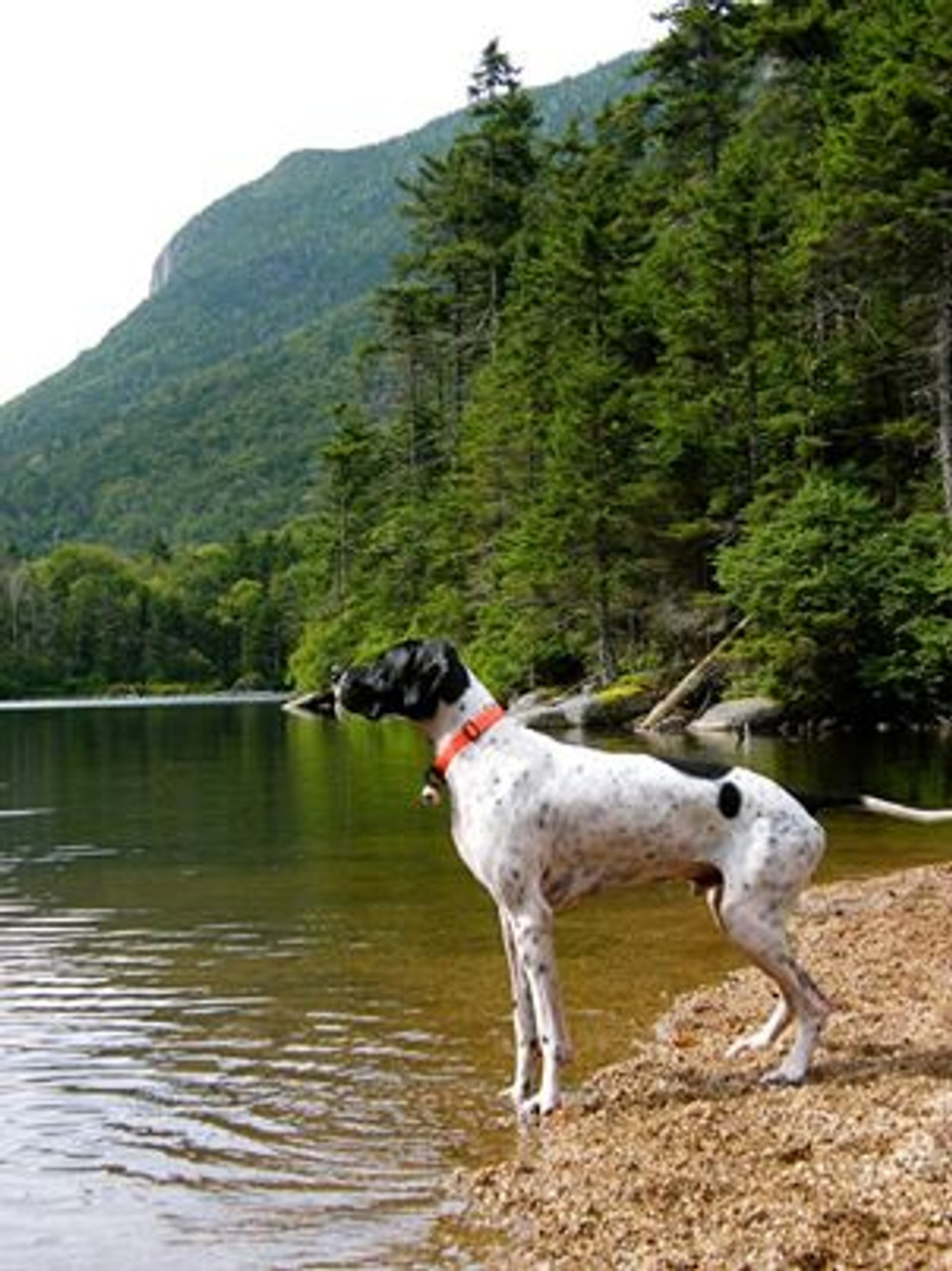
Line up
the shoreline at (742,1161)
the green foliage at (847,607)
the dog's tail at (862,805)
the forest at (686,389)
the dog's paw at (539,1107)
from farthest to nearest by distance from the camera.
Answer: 1. the forest at (686,389)
2. the green foliage at (847,607)
3. the dog's tail at (862,805)
4. the dog's paw at (539,1107)
5. the shoreline at (742,1161)

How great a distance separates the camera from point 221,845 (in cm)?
1978

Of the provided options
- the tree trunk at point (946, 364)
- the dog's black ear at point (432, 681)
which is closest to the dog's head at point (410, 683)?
the dog's black ear at point (432, 681)

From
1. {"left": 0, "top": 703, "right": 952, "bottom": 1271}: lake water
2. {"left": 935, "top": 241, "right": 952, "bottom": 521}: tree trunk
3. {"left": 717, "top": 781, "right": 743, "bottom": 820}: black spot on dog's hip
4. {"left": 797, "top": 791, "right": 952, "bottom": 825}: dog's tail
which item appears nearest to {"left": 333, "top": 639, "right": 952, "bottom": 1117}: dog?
{"left": 717, "top": 781, "right": 743, "bottom": 820}: black spot on dog's hip

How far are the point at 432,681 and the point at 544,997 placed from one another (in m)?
1.57

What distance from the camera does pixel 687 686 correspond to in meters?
43.9

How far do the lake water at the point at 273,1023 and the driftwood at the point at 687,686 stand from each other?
20205 mm

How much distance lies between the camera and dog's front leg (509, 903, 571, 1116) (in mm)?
7031

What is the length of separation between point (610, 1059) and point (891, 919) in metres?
3.70

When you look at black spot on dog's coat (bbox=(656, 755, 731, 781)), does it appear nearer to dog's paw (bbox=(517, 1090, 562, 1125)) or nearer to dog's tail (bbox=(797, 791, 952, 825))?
dog's tail (bbox=(797, 791, 952, 825))

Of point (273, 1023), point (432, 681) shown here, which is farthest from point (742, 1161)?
point (273, 1023)

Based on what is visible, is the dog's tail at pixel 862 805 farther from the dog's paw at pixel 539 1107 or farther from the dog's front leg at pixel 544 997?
the dog's paw at pixel 539 1107

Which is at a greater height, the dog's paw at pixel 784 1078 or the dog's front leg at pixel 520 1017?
the dog's front leg at pixel 520 1017

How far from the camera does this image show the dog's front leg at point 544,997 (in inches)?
277

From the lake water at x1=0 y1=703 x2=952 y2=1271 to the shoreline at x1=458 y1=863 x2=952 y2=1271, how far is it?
0.36m
